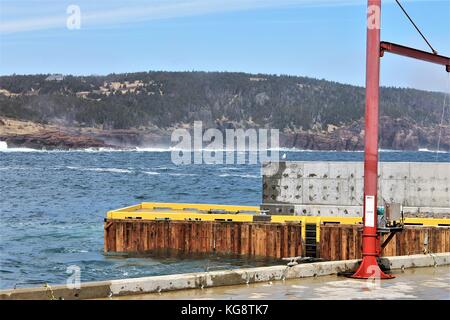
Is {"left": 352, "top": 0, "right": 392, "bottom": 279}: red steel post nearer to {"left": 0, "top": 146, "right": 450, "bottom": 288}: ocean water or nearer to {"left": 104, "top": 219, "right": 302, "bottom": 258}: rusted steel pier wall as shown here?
{"left": 0, "top": 146, "right": 450, "bottom": 288}: ocean water

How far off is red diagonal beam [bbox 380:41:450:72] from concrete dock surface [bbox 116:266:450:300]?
18.6 feet

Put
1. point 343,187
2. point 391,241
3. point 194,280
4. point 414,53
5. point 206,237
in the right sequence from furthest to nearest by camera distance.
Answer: point 343,187 < point 206,237 < point 391,241 < point 414,53 < point 194,280

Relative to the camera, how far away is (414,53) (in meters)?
22.5

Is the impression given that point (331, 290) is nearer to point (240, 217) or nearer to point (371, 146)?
point (371, 146)

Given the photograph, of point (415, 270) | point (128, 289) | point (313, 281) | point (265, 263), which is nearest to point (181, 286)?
point (128, 289)

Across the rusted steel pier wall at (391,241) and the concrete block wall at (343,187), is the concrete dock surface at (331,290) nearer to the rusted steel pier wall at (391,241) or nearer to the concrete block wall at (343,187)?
the rusted steel pier wall at (391,241)

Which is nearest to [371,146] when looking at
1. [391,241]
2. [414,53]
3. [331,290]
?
[331,290]

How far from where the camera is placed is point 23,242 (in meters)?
54.4

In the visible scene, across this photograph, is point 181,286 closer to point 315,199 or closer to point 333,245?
point 333,245

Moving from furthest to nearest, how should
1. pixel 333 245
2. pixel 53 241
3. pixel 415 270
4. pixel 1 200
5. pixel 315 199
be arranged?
pixel 1 200 < pixel 53 241 < pixel 315 199 < pixel 333 245 < pixel 415 270

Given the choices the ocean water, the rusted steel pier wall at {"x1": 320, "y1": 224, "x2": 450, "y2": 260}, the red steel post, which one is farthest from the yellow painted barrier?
the red steel post

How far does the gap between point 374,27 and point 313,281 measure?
20.5 feet

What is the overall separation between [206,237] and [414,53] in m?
16.6

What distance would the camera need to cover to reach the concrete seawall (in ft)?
52.6
